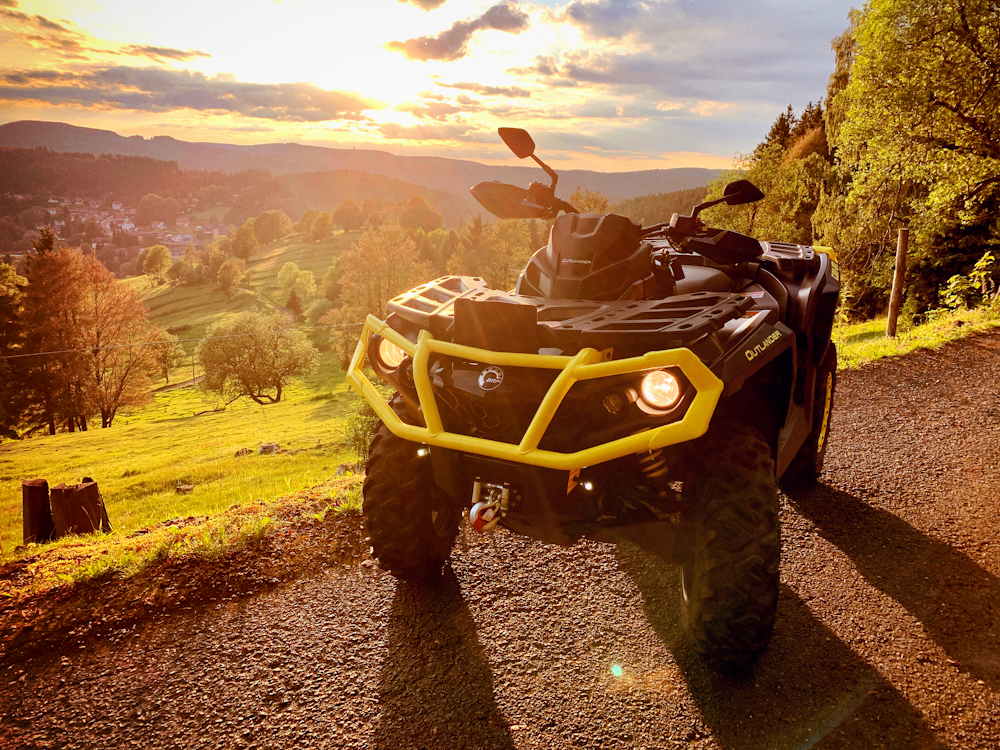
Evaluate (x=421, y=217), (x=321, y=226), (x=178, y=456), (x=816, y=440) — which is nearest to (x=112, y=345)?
(x=178, y=456)

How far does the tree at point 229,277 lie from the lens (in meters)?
110

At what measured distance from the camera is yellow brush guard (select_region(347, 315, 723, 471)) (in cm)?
221

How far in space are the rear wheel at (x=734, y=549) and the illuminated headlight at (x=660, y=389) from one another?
1.64 ft

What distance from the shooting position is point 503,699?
8.84 feet

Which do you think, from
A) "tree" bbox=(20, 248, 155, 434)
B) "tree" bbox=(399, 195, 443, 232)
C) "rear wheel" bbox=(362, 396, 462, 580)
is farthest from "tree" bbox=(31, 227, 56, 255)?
"tree" bbox=(399, 195, 443, 232)

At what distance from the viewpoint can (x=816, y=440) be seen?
4.50 meters

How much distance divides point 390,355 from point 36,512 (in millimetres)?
4551

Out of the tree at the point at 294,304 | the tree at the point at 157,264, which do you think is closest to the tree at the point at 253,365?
the tree at the point at 294,304

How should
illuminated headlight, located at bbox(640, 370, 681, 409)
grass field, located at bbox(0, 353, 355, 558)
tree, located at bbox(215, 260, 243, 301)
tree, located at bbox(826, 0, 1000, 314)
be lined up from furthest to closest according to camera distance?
tree, located at bbox(215, 260, 243, 301) → grass field, located at bbox(0, 353, 355, 558) → tree, located at bbox(826, 0, 1000, 314) → illuminated headlight, located at bbox(640, 370, 681, 409)

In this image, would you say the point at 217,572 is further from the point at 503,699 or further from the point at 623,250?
the point at 623,250

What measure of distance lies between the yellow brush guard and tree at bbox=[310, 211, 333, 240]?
16047 cm

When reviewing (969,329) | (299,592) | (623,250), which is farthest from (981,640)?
(969,329)

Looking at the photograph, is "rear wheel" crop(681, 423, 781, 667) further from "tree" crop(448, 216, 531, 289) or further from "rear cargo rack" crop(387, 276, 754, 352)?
"tree" crop(448, 216, 531, 289)

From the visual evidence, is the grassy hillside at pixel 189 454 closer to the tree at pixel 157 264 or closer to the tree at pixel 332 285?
the tree at pixel 332 285
